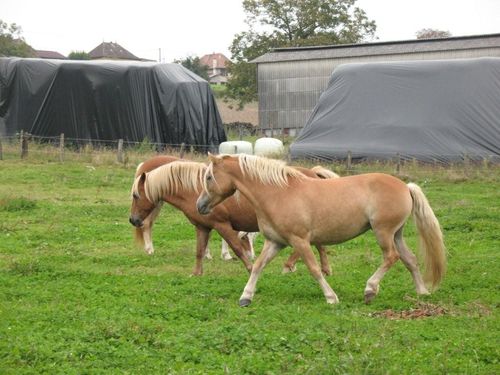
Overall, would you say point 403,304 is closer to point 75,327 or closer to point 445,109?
point 75,327

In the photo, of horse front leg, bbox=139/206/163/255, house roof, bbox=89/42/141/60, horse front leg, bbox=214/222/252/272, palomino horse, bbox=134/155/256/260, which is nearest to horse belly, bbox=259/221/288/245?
horse front leg, bbox=214/222/252/272

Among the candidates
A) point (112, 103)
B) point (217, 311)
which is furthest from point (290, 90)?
point (217, 311)

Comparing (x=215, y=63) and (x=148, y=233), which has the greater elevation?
(x=215, y=63)

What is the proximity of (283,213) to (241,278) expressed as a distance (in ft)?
5.57

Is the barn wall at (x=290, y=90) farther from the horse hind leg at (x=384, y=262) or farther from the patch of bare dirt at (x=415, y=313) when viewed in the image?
the patch of bare dirt at (x=415, y=313)

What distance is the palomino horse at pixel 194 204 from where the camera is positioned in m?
10.1

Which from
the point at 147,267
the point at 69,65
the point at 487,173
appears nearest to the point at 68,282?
the point at 147,267

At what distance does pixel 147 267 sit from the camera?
10.9m

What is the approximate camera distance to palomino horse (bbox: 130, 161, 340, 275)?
33.2 ft

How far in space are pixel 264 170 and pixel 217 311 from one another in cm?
177

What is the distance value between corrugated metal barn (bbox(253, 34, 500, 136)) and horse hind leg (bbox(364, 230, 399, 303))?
1351 inches

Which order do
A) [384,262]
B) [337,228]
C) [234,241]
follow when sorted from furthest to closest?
[234,241], [337,228], [384,262]

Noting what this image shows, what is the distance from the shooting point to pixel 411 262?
8.91m

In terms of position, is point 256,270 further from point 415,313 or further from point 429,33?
point 429,33
